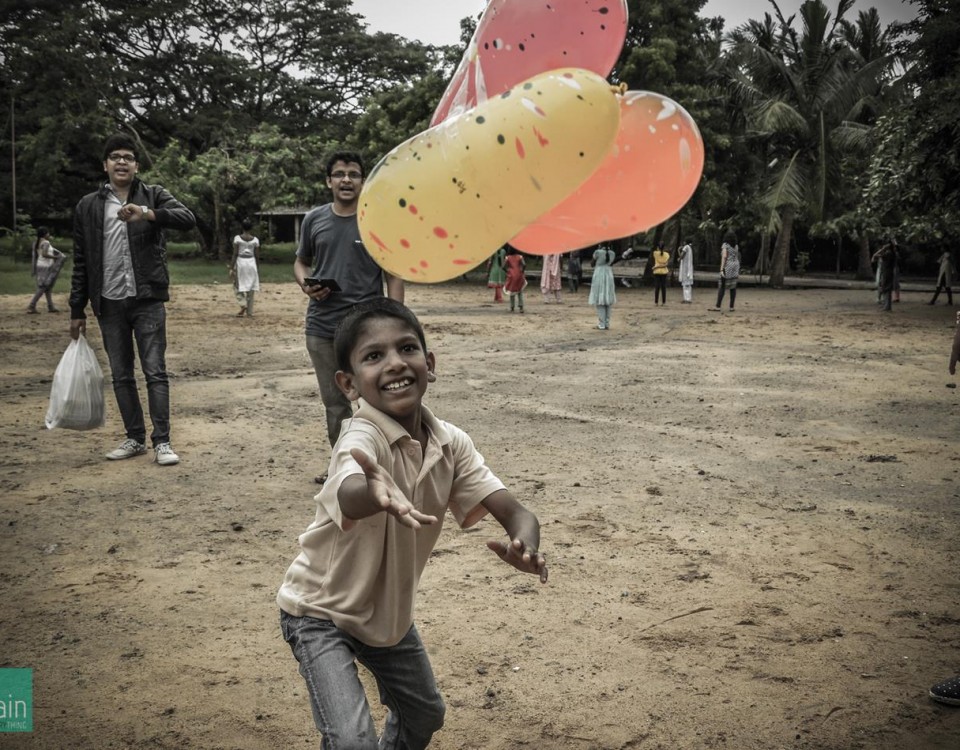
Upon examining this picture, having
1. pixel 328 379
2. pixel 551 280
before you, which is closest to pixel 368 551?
pixel 328 379

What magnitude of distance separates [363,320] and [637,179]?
35.4 inches

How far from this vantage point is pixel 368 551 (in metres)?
2.02

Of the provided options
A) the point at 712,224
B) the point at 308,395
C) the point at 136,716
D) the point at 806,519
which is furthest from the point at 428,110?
the point at 136,716

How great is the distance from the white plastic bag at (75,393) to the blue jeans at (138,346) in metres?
0.14

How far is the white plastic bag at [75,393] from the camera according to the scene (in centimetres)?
521

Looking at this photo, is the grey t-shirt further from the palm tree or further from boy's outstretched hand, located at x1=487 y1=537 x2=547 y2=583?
the palm tree

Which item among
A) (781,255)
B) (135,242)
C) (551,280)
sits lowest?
(551,280)

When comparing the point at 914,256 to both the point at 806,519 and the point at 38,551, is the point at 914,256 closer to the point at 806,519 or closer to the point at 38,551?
the point at 806,519

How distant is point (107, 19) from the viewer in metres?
32.9

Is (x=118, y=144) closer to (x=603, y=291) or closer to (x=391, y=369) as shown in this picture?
(x=391, y=369)

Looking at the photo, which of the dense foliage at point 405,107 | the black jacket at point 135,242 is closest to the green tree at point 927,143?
the dense foliage at point 405,107

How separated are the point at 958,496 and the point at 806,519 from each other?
1119mm

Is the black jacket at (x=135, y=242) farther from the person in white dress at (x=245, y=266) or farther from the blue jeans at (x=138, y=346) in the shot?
the person in white dress at (x=245, y=266)

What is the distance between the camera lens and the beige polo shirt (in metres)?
1.99
